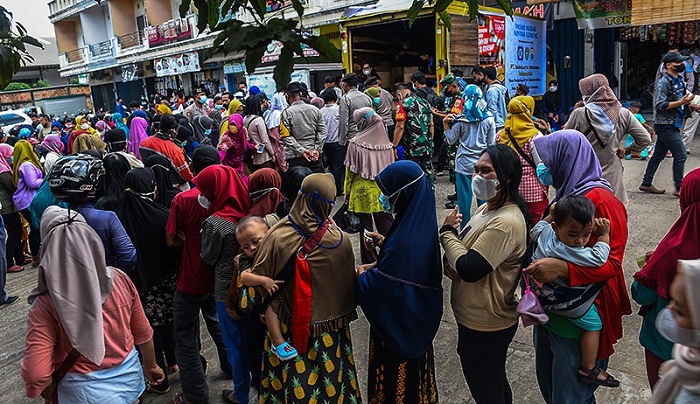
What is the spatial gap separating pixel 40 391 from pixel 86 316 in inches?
13.4

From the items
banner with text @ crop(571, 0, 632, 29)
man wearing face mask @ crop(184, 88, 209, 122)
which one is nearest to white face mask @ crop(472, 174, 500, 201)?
banner with text @ crop(571, 0, 632, 29)

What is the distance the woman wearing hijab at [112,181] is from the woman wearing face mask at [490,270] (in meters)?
2.09

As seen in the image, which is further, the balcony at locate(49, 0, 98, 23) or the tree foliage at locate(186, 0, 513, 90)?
the balcony at locate(49, 0, 98, 23)

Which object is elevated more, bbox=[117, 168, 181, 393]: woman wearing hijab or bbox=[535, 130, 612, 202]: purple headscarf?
bbox=[535, 130, 612, 202]: purple headscarf

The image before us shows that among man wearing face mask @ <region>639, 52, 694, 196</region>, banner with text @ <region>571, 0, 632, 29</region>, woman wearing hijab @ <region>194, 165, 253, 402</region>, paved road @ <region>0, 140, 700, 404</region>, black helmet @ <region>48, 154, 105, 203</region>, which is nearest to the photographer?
black helmet @ <region>48, 154, 105, 203</region>

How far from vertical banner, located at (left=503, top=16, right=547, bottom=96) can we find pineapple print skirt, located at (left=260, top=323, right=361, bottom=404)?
28.3 feet

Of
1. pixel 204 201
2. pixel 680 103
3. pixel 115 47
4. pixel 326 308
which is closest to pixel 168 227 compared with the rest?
pixel 204 201

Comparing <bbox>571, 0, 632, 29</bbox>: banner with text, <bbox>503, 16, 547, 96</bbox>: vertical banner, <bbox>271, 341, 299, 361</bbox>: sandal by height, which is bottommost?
<bbox>271, 341, 299, 361</bbox>: sandal

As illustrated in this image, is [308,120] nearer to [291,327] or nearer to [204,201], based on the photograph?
[204,201]

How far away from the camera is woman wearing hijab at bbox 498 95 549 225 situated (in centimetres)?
407

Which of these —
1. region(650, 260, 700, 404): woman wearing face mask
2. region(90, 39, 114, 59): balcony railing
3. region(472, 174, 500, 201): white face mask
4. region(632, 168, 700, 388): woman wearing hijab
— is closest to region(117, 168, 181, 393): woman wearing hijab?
region(472, 174, 500, 201): white face mask

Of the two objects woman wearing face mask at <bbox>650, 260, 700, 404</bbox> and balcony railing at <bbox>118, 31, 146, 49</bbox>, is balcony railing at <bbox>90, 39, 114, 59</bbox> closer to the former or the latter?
balcony railing at <bbox>118, 31, 146, 49</bbox>

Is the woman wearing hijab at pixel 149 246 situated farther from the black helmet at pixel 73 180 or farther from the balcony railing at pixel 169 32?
the balcony railing at pixel 169 32

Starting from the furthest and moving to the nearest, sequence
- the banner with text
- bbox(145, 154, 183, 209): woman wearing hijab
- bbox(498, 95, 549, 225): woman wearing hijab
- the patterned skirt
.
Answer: the banner with text, bbox(498, 95, 549, 225): woman wearing hijab, bbox(145, 154, 183, 209): woman wearing hijab, the patterned skirt
